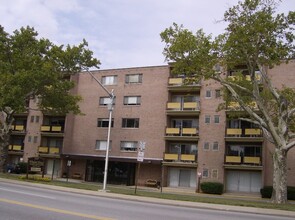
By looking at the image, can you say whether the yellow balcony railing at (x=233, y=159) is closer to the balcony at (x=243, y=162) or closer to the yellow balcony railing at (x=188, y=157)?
the balcony at (x=243, y=162)

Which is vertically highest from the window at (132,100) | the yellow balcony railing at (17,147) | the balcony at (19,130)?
the window at (132,100)

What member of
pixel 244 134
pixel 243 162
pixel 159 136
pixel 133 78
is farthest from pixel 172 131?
pixel 133 78

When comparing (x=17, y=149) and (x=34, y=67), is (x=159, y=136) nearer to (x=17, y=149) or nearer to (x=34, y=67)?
(x=34, y=67)

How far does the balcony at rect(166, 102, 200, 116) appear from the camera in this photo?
4400 cm

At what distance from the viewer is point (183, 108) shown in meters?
44.7

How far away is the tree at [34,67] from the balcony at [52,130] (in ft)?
47.4

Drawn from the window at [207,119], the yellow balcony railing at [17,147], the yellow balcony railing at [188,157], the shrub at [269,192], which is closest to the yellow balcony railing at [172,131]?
the yellow balcony railing at [188,157]

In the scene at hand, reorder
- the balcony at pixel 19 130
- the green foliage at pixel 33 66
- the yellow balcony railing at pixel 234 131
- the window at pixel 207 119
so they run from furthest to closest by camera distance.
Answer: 1. the balcony at pixel 19 130
2. the window at pixel 207 119
3. the yellow balcony railing at pixel 234 131
4. the green foliage at pixel 33 66

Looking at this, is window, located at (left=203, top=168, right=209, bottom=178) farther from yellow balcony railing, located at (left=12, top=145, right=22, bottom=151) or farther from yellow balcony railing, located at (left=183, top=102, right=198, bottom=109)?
yellow balcony railing, located at (left=12, top=145, right=22, bottom=151)

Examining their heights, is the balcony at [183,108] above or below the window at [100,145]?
above

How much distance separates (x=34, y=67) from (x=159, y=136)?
16.8 metres

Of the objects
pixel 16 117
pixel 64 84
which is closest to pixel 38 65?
pixel 64 84

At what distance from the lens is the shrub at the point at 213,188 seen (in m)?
39.8

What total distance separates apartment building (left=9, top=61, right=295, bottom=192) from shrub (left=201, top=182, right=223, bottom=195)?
1.43 meters
